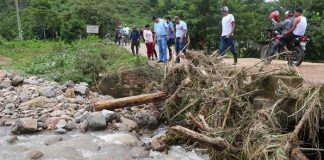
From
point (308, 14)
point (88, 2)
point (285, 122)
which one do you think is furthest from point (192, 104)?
point (88, 2)

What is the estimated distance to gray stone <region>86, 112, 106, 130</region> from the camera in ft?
33.6

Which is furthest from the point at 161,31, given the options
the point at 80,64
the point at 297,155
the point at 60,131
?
the point at 297,155

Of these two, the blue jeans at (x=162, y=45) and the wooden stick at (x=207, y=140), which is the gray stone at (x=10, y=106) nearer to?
the blue jeans at (x=162, y=45)

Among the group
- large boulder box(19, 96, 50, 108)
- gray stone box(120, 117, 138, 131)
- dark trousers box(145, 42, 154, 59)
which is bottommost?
gray stone box(120, 117, 138, 131)

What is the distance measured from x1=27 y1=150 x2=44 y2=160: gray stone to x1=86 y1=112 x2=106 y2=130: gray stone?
191 cm

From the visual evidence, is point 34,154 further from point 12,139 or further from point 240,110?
point 240,110

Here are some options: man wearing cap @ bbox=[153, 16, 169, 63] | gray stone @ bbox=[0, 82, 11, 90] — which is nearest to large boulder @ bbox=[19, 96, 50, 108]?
gray stone @ bbox=[0, 82, 11, 90]

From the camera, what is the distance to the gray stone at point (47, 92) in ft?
43.4

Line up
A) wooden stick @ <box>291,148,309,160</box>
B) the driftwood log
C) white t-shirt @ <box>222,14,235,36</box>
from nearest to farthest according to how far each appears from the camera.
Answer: wooden stick @ <box>291,148,309,160</box>
the driftwood log
white t-shirt @ <box>222,14,235,36</box>

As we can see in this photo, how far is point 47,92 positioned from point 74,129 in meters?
3.30

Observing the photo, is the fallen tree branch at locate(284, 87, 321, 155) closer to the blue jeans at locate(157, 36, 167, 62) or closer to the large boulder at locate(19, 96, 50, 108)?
the large boulder at locate(19, 96, 50, 108)

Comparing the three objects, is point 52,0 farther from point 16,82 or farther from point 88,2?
point 16,82

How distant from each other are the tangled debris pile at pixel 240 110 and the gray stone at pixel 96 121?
5.23ft

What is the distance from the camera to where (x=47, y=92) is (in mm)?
13359
